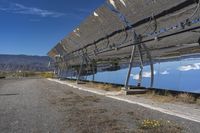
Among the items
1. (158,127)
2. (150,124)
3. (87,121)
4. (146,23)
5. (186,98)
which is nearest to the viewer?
(158,127)

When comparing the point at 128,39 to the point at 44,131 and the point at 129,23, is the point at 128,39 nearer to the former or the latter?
the point at 129,23

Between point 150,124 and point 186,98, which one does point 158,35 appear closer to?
point 186,98

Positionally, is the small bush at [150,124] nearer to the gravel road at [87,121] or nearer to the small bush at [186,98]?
the gravel road at [87,121]

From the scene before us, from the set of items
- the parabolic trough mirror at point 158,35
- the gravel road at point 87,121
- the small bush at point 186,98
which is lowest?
the gravel road at point 87,121

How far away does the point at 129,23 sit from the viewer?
57.3 ft

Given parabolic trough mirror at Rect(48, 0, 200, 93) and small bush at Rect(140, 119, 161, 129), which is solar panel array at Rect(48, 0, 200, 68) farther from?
small bush at Rect(140, 119, 161, 129)

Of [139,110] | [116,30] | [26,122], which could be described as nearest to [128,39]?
[116,30]

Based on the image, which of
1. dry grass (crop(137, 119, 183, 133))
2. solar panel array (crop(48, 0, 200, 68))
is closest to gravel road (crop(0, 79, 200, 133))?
dry grass (crop(137, 119, 183, 133))

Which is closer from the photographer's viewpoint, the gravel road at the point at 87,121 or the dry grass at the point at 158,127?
the dry grass at the point at 158,127

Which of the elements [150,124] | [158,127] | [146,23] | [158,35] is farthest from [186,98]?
[158,127]

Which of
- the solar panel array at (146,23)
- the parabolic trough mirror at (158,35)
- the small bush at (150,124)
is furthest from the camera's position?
the parabolic trough mirror at (158,35)

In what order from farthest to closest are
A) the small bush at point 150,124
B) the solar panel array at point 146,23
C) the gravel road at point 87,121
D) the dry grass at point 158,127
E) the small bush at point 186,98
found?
the solar panel array at point 146,23 < the small bush at point 186,98 < the small bush at point 150,124 < the gravel road at point 87,121 < the dry grass at point 158,127

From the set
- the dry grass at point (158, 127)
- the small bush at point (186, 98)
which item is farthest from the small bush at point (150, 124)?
the small bush at point (186, 98)

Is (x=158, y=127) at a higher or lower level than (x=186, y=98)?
lower
